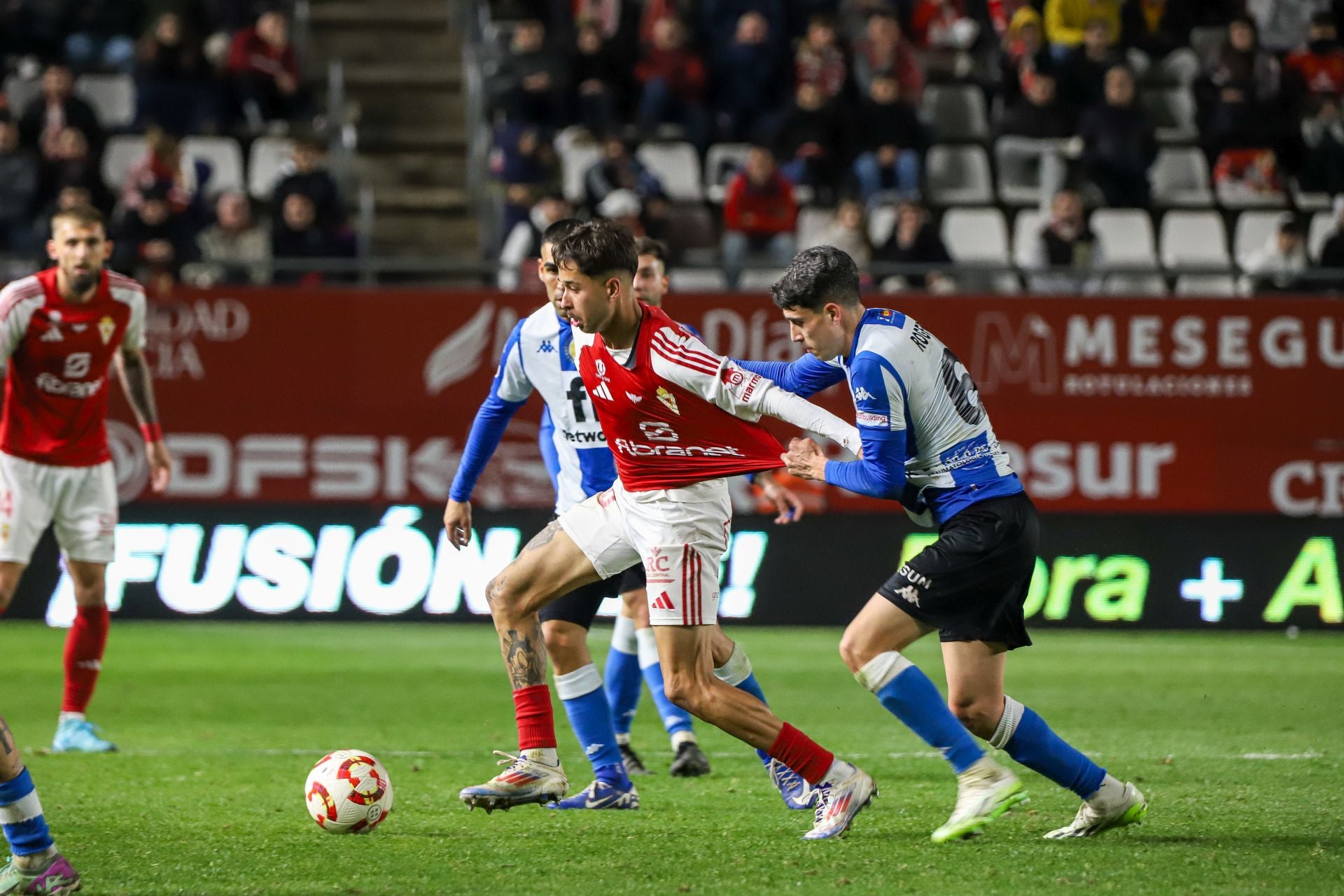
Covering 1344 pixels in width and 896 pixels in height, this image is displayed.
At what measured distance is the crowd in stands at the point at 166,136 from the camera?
15031mm

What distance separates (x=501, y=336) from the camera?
574 inches

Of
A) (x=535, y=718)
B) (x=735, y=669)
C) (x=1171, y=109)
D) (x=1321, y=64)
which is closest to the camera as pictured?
(x=535, y=718)

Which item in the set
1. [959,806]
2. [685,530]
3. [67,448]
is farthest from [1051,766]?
[67,448]

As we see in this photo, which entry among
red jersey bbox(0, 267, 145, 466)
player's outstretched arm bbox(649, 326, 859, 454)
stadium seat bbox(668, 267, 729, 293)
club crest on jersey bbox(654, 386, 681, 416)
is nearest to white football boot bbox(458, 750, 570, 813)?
club crest on jersey bbox(654, 386, 681, 416)

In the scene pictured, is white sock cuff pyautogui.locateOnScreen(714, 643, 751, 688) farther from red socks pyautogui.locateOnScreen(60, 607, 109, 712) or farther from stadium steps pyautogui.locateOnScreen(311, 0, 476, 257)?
stadium steps pyautogui.locateOnScreen(311, 0, 476, 257)

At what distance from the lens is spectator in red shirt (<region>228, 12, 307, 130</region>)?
683 inches

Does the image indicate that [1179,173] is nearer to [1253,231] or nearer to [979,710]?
[1253,231]

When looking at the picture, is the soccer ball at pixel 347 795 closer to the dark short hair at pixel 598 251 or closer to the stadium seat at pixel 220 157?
the dark short hair at pixel 598 251

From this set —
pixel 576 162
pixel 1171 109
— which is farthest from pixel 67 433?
pixel 1171 109

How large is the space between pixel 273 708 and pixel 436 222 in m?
9.19

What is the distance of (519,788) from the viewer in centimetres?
621

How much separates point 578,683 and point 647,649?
108cm

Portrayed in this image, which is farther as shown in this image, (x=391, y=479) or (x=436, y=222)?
(x=436, y=222)

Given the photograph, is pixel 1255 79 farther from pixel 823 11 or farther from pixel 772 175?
pixel 772 175
